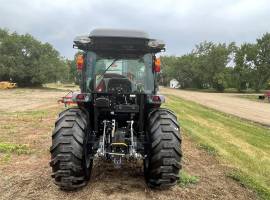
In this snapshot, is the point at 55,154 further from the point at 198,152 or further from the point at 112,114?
the point at 198,152

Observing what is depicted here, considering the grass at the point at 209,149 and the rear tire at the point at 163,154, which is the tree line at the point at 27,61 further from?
the rear tire at the point at 163,154

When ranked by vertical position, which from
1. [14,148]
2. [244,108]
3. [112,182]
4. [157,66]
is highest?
[157,66]

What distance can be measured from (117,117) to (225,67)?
8227cm

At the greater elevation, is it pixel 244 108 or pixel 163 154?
pixel 163 154

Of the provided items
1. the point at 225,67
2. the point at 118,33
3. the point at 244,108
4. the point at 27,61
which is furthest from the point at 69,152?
the point at 225,67

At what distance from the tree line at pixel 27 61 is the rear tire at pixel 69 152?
195 ft

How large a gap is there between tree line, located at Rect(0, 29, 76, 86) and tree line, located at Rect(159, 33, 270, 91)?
22962 millimetres

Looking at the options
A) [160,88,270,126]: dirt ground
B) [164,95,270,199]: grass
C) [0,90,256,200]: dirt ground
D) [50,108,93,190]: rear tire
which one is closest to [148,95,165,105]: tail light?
[50,108,93,190]: rear tire

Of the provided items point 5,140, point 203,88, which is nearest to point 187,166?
point 5,140

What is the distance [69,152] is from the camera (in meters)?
6.93

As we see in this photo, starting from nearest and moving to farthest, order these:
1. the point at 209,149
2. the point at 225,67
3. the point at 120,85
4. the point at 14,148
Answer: the point at 120,85
the point at 14,148
the point at 209,149
the point at 225,67

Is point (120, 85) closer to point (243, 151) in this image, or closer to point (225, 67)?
point (243, 151)

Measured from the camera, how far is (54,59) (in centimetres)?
6919

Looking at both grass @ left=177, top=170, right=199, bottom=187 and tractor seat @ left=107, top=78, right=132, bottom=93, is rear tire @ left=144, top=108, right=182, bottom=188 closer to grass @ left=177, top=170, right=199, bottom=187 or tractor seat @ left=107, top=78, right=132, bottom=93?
grass @ left=177, top=170, right=199, bottom=187
